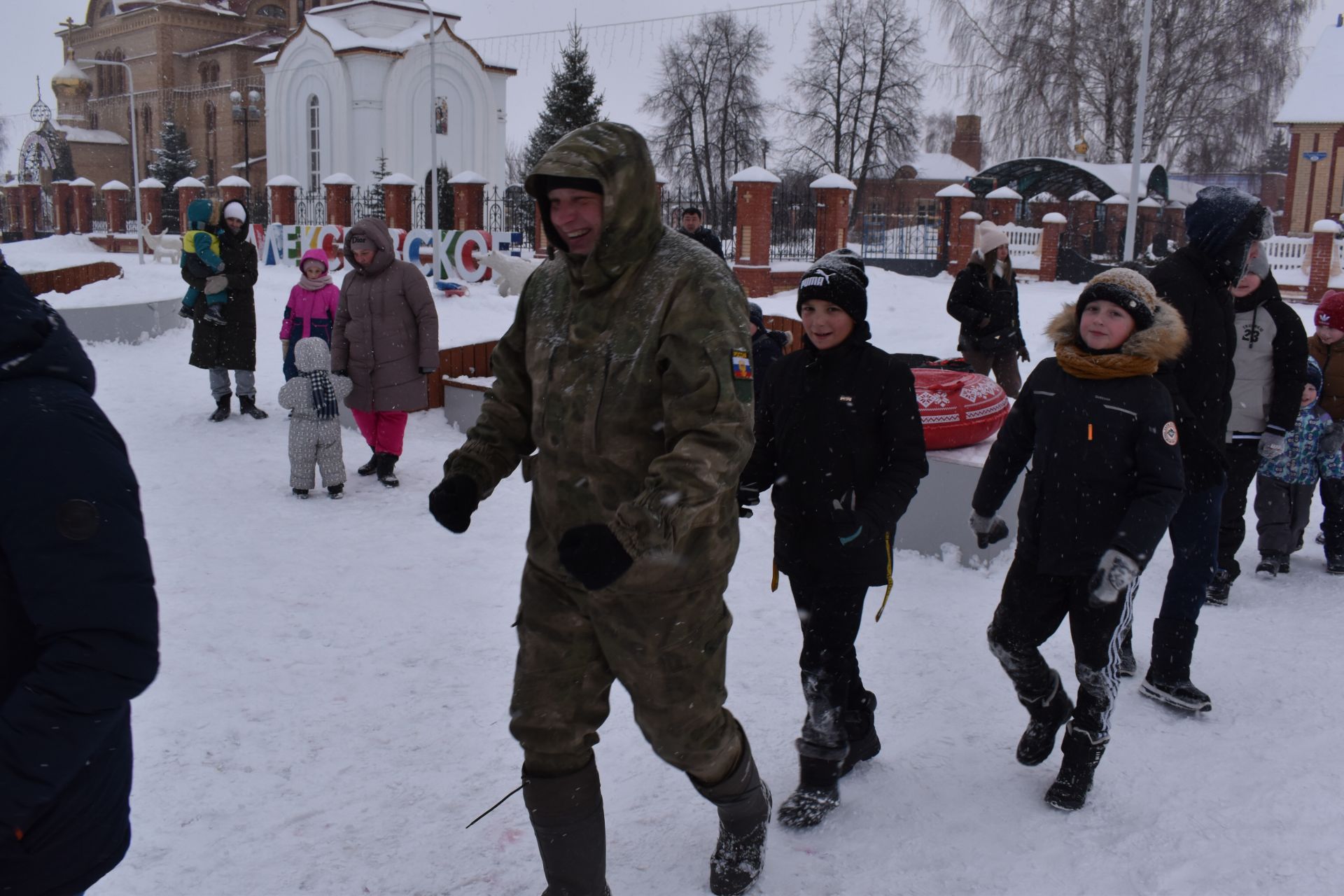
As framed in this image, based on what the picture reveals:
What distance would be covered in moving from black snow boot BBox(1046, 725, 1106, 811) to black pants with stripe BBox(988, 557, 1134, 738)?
0.11ft

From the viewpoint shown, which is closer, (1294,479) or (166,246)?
(1294,479)

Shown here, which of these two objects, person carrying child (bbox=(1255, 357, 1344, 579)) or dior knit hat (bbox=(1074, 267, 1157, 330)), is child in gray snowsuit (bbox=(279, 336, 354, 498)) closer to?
dior knit hat (bbox=(1074, 267, 1157, 330))

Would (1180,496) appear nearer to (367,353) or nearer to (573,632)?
(573,632)

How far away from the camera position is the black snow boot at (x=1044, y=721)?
357cm

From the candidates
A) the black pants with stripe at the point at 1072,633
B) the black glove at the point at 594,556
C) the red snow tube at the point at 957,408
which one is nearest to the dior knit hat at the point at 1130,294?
the black pants with stripe at the point at 1072,633

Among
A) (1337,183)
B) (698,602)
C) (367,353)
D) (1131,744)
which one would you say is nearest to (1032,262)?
(1337,183)

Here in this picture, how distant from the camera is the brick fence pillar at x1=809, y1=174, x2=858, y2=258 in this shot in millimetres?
20109

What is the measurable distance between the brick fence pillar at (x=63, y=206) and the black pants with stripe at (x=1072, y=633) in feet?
147

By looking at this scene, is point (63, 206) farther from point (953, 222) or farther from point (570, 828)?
point (570, 828)

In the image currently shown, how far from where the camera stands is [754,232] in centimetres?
2020

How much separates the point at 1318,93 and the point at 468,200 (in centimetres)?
2958

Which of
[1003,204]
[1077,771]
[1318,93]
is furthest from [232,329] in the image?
[1318,93]

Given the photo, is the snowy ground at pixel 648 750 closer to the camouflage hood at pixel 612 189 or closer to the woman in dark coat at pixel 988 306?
the camouflage hood at pixel 612 189

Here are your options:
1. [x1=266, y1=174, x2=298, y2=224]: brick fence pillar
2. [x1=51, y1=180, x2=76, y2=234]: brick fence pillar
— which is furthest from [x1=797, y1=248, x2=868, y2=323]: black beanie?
[x1=51, y1=180, x2=76, y2=234]: brick fence pillar
